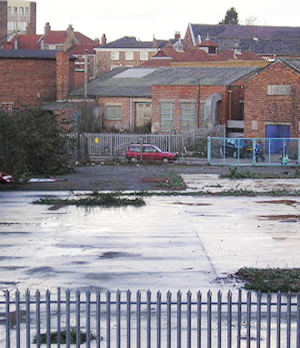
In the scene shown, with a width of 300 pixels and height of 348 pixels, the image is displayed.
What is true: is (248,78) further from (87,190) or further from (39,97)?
(87,190)

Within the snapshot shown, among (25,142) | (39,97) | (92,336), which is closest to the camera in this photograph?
(92,336)

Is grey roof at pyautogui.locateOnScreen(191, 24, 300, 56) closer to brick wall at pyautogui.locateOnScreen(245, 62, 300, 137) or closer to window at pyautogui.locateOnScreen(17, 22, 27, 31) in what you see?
brick wall at pyautogui.locateOnScreen(245, 62, 300, 137)

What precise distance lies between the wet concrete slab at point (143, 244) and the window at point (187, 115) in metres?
30.3

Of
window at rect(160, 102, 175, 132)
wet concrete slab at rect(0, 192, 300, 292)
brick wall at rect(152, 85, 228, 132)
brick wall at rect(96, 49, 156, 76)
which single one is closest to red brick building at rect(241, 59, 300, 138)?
brick wall at rect(152, 85, 228, 132)

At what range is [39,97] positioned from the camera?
2859 inches

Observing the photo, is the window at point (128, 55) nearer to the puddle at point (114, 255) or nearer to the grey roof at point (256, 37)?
the grey roof at point (256, 37)

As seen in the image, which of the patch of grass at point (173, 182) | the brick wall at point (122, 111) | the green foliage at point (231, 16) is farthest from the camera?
the green foliage at point (231, 16)

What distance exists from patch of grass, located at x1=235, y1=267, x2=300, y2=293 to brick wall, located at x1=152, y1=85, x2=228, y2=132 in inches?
1744

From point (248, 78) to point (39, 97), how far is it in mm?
19882

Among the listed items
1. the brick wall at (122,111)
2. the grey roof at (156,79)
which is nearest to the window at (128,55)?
the grey roof at (156,79)

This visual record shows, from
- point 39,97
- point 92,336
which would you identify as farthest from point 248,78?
point 92,336

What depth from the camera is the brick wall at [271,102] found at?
57.7m

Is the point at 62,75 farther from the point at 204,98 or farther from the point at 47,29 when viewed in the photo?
the point at 47,29

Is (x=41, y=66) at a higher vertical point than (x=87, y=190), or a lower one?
higher
